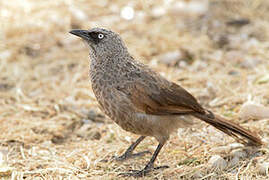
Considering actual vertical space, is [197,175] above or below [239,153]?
below

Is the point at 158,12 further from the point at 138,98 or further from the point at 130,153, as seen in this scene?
the point at 138,98

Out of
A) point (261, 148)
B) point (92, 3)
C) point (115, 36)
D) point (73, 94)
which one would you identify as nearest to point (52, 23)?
point (92, 3)

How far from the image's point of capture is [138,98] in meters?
3.86

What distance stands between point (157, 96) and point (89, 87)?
200cm

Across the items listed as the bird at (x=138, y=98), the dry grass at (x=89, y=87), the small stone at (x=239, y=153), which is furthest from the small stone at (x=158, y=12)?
the small stone at (x=239, y=153)

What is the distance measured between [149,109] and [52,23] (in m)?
4.13

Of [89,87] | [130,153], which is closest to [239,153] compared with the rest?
[130,153]

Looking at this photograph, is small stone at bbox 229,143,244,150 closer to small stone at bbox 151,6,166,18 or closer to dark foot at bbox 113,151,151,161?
dark foot at bbox 113,151,151,161

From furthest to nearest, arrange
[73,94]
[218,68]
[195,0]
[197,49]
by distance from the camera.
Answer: [195,0] → [197,49] → [218,68] → [73,94]

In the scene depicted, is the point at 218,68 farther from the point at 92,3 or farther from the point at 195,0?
the point at 92,3

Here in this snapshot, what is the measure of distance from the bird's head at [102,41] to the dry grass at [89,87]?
1.00m

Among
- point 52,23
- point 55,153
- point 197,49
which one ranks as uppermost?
point 52,23

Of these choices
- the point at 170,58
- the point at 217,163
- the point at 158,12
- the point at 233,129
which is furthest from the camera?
the point at 158,12

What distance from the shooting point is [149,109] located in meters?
3.88
